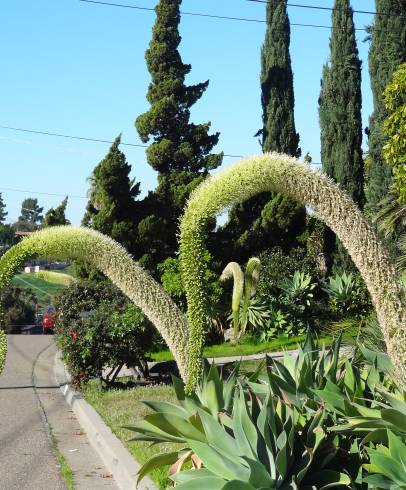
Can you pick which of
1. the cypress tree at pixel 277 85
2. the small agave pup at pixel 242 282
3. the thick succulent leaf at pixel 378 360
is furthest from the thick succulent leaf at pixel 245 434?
the cypress tree at pixel 277 85

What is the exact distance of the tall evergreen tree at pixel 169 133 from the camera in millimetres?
22734

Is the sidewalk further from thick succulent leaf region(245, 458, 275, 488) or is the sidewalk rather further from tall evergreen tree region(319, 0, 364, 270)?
tall evergreen tree region(319, 0, 364, 270)

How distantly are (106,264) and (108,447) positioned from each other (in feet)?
19.1

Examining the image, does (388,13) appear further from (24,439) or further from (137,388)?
(24,439)

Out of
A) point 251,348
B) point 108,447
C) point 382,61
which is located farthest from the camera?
point 382,61

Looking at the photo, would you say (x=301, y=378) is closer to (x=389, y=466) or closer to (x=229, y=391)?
(x=229, y=391)

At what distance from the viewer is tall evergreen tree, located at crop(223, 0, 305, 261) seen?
75.1 feet

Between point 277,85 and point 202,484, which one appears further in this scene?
point 277,85

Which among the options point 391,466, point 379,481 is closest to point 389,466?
point 391,466

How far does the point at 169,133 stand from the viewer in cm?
2389

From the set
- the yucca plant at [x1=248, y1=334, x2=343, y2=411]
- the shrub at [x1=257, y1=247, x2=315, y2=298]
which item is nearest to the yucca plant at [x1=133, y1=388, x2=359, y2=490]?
the yucca plant at [x1=248, y1=334, x2=343, y2=411]

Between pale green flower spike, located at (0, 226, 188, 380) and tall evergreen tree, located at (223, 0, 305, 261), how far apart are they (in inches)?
747

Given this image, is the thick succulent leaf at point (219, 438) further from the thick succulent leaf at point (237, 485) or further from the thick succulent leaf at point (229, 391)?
the thick succulent leaf at point (229, 391)

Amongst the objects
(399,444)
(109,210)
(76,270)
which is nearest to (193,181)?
(109,210)
